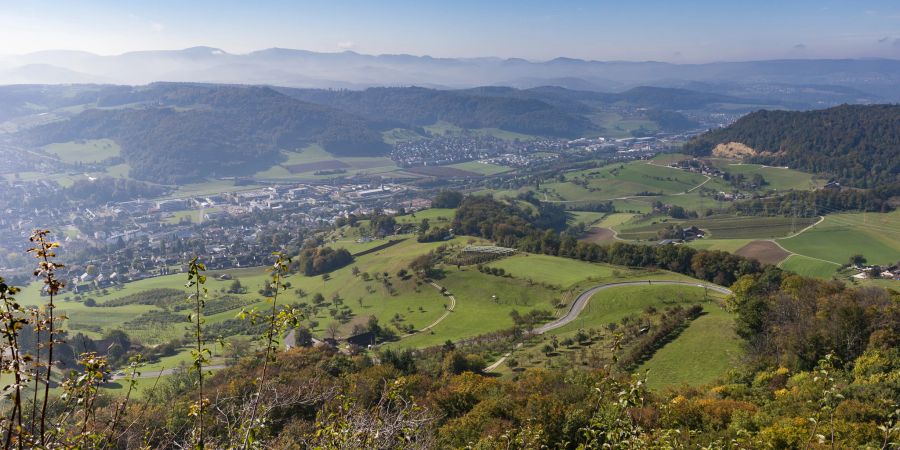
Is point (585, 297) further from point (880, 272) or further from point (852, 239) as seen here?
point (852, 239)

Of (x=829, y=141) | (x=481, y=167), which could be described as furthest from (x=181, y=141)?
(x=829, y=141)

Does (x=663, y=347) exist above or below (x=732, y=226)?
above

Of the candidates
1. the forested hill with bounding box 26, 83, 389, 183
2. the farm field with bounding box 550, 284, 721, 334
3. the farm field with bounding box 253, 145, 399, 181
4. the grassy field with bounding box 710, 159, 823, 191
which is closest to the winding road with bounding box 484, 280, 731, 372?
the farm field with bounding box 550, 284, 721, 334

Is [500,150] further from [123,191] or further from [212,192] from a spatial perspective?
[123,191]

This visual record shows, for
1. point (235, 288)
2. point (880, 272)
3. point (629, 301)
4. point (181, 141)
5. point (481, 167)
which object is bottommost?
point (235, 288)

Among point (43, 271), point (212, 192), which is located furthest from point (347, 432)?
point (212, 192)

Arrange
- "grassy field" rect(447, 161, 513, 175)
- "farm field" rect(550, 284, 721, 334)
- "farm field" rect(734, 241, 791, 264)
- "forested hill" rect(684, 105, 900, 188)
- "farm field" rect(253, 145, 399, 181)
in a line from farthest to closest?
1. "grassy field" rect(447, 161, 513, 175)
2. "farm field" rect(253, 145, 399, 181)
3. "forested hill" rect(684, 105, 900, 188)
4. "farm field" rect(734, 241, 791, 264)
5. "farm field" rect(550, 284, 721, 334)

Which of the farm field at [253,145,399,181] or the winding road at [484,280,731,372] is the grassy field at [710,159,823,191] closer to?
the winding road at [484,280,731,372]
